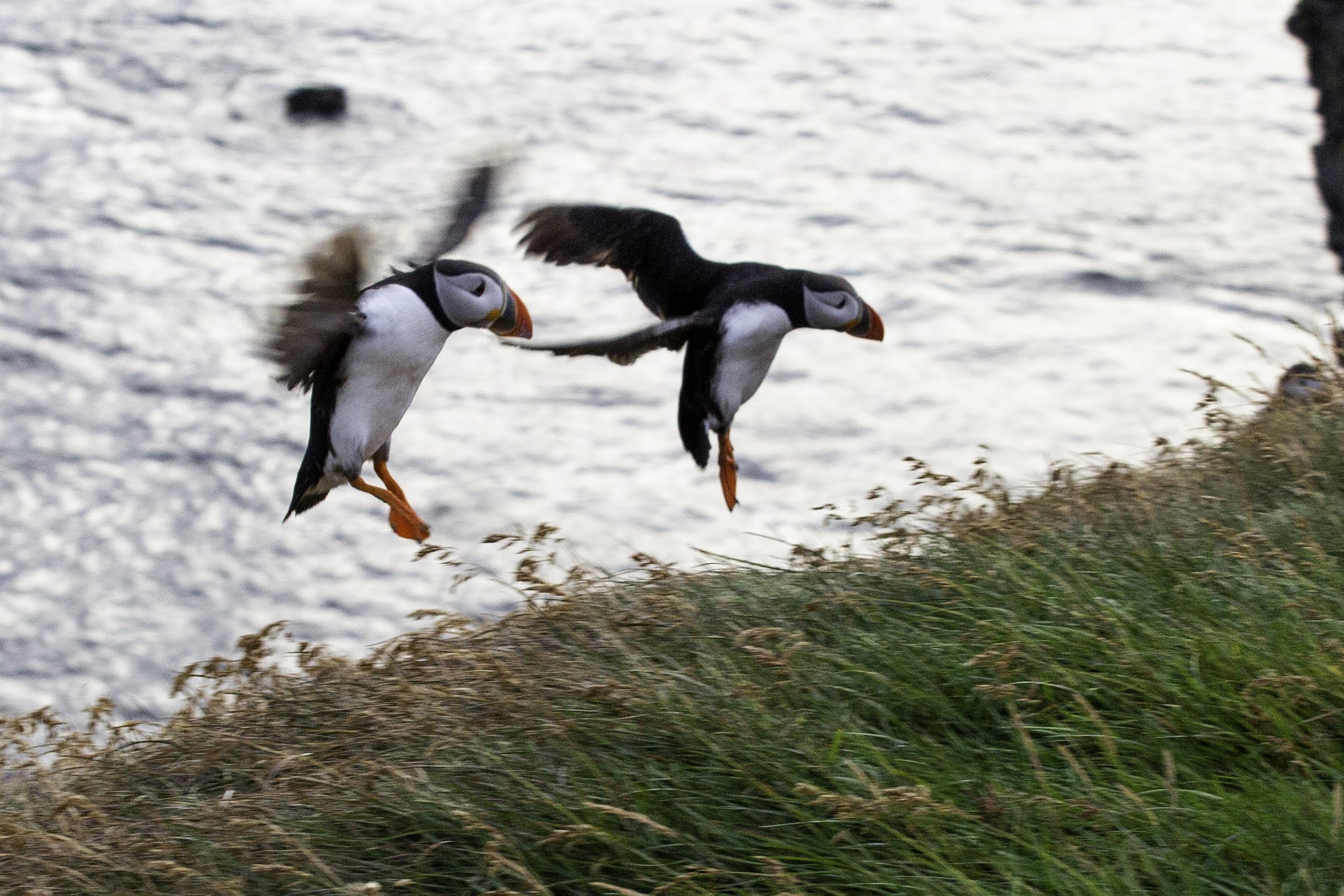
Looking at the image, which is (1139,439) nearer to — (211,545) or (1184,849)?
(211,545)

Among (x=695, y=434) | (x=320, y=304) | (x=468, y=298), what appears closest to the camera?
(x=320, y=304)

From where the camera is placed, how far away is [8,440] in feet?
37.3

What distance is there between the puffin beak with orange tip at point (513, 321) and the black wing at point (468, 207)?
0.49 metres

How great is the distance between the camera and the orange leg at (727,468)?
4328 millimetres

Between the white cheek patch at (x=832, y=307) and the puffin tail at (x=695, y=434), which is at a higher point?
the white cheek patch at (x=832, y=307)

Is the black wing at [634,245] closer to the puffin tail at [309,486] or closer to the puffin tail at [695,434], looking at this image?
the puffin tail at [695,434]

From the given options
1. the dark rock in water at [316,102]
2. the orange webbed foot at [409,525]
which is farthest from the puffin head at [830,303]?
the dark rock in water at [316,102]

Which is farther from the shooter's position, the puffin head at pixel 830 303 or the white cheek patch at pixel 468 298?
the puffin head at pixel 830 303

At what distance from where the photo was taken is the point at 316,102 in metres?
15.6

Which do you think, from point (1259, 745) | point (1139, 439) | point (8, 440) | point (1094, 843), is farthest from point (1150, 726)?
point (8, 440)

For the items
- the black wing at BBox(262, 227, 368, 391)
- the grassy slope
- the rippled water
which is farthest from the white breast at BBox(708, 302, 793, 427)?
the rippled water

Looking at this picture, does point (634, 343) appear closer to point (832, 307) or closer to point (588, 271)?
point (832, 307)

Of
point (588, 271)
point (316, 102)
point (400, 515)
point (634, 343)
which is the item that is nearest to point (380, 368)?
point (400, 515)

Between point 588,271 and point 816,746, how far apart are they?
33.5 ft
